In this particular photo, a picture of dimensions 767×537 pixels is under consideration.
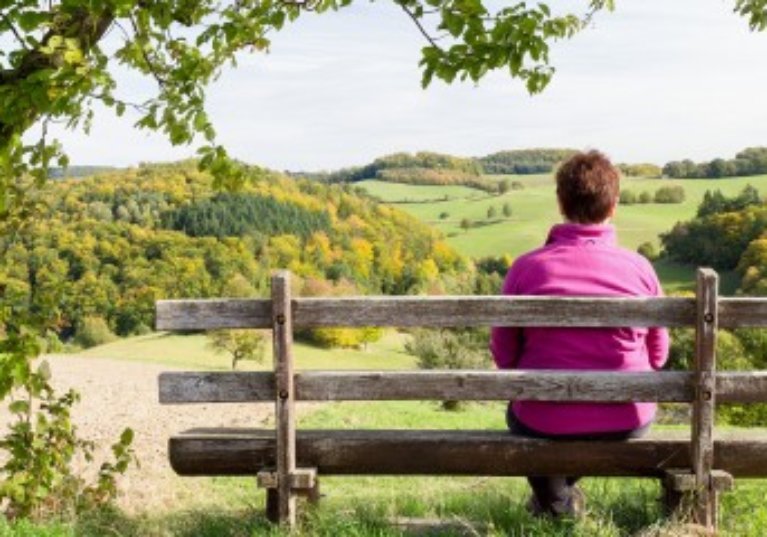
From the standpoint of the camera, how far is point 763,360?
3628 centimetres

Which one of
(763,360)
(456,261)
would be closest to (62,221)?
(456,261)

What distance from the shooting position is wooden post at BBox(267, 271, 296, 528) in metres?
6.08

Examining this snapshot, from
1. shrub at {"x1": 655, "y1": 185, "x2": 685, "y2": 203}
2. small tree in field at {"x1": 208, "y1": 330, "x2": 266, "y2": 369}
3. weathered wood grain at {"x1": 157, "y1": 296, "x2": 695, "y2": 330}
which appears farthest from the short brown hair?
shrub at {"x1": 655, "y1": 185, "x2": 685, "y2": 203}

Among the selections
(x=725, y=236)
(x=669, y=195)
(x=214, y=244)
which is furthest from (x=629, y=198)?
(x=214, y=244)

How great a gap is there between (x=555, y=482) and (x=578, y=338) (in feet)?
2.83

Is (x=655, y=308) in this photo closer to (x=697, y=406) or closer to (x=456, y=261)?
(x=697, y=406)

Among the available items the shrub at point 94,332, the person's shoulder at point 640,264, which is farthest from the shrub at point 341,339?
the person's shoulder at point 640,264

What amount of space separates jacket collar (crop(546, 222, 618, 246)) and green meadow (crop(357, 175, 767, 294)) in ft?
301

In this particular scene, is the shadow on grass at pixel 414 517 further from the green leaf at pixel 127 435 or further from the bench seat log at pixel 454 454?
the green leaf at pixel 127 435

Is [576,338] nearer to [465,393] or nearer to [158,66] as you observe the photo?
[465,393]

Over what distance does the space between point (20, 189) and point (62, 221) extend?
265ft

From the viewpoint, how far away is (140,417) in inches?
1101

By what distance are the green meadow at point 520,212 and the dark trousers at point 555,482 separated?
300ft

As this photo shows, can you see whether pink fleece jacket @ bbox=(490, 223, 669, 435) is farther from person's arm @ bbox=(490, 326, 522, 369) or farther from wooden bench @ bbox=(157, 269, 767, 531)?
wooden bench @ bbox=(157, 269, 767, 531)
